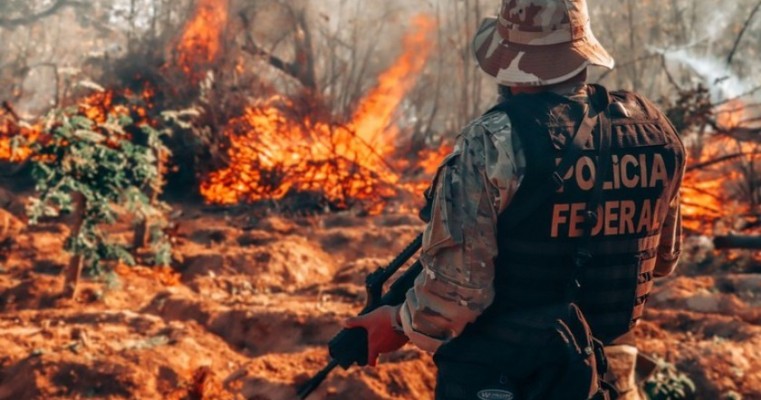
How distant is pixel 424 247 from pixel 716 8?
16.3m

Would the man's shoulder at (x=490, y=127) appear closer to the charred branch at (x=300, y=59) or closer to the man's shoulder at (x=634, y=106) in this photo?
the man's shoulder at (x=634, y=106)

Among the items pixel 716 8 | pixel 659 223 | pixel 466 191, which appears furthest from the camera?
pixel 716 8

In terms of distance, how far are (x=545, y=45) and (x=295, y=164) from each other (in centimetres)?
828

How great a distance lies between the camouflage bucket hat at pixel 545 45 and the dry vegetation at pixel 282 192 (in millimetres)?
2461

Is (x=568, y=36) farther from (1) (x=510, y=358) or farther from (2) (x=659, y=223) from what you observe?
(1) (x=510, y=358)

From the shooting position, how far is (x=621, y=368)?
85.4 inches

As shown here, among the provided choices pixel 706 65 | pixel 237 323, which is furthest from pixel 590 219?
pixel 706 65

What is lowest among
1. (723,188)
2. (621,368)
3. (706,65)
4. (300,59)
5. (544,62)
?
(621,368)

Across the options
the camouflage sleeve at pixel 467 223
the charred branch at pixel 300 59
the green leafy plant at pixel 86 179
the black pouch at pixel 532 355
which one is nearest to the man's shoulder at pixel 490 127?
the camouflage sleeve at pixel 467 223

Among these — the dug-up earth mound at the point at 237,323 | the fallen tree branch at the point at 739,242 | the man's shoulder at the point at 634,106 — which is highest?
the man's shoulder at the point at 634,106

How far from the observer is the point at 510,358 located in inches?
77.4

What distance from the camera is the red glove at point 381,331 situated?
218cm

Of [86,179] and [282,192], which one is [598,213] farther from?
[282,192]

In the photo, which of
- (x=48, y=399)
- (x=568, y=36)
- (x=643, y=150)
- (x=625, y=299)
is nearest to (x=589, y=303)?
(x=625, y=299)
